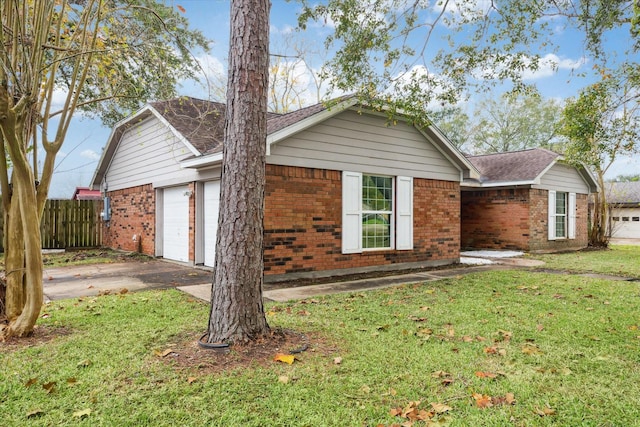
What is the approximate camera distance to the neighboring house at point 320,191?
8.28 m

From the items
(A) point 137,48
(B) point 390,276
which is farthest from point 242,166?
(B) point 390,276

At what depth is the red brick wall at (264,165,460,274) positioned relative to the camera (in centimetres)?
804

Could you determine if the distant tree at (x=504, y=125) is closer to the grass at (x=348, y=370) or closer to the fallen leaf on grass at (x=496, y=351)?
the grass at (x=348, y=370)

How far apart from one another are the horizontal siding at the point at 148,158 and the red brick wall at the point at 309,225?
118 inches

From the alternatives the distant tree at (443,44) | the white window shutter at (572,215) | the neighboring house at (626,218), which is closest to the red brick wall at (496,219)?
the white window shutter at (572,215)

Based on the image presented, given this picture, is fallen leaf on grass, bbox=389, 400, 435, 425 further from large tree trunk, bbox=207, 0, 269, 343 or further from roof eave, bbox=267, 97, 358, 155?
roof eave, bbox=267, 97, 358, 155

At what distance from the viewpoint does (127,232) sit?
13914 mm

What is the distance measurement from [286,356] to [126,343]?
1.69m

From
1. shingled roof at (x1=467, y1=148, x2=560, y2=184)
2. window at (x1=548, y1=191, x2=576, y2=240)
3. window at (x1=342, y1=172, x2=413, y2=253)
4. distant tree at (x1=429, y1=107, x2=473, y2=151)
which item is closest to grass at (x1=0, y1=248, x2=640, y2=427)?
window at (x1=342, y1=172, x2=413, y2=253)

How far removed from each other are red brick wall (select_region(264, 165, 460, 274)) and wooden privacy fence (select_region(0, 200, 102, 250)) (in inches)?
419

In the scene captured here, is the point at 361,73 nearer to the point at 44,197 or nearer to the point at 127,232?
the point at 44,197

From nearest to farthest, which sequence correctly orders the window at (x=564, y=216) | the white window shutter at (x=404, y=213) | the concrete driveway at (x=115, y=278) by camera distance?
the concrete driveway at (x=115, y=278)
the white window shutter at (x=404, y=213)
the window at (x=564, y=216)

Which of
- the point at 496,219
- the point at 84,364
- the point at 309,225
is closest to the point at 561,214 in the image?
the point at 496,219

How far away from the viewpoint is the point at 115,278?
8.38 metres
